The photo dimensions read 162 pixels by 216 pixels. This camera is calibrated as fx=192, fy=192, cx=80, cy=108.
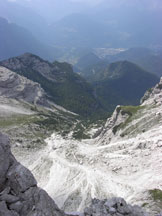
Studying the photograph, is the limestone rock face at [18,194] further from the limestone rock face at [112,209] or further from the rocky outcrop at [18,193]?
the limestone rock face at [112,209]

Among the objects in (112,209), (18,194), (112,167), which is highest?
(18,194)

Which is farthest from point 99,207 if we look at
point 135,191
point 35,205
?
point 135,191

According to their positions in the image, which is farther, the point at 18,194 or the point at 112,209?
the point at 112,209

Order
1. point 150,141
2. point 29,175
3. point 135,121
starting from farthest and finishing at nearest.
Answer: point 135,121 < point 150,141 < point 29,175

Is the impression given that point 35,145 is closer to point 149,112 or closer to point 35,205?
point 149,112

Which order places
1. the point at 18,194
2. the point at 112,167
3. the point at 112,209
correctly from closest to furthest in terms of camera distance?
1. the point at 18,194
2. the point at 112,209
3. the point at 112,167

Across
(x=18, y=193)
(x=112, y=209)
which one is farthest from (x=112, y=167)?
(x=18, y=193)

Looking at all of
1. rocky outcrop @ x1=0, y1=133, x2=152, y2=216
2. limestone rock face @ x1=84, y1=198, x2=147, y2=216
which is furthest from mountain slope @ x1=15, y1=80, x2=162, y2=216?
rocky outcrop @ x1=0, y1=133, x2=152, y2=216

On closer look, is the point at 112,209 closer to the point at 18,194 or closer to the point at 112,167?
the point at 18,194

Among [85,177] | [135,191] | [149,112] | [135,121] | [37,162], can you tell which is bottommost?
[37,162]
